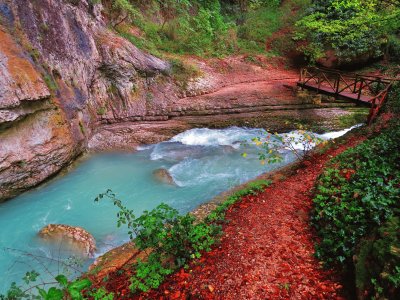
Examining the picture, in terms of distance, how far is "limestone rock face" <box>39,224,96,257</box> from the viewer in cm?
645

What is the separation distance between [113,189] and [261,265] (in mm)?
6377

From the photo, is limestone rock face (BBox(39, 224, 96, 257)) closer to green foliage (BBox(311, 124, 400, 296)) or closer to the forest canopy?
green foliage (BBox(311, 124, 400, 296))

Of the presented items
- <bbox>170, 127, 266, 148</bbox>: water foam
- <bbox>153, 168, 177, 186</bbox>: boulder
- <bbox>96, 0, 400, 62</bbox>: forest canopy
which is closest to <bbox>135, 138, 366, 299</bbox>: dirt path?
<bbox>153, 168, 177, 186</bbox>: boulder

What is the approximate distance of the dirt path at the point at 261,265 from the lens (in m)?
3.76

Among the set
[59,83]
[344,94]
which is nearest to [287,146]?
[344,94]

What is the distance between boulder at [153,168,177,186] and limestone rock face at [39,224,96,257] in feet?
10.7

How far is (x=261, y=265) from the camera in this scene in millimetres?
4234

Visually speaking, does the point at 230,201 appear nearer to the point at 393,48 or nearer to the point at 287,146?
the point at 287,146

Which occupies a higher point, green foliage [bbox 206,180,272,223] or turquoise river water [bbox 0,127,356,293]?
green foliage [bbox 206,180,272,223]

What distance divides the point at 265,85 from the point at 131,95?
7.93m

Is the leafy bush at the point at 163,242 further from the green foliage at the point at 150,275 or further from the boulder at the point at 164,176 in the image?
the boulder at the point at 164,176

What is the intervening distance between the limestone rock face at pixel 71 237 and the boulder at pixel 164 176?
3.25 meters

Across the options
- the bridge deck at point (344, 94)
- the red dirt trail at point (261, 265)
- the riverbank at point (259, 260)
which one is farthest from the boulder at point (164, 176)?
the bridge deck at point (344, 94)

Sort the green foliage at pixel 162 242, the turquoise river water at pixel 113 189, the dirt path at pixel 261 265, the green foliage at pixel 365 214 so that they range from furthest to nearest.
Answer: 1. the turquoise river water at pixel 113 189
2. the green foliage at pixel 162 242
3. the dirt path at pixel 261 265
4. the green foliage at pixel 365 214
